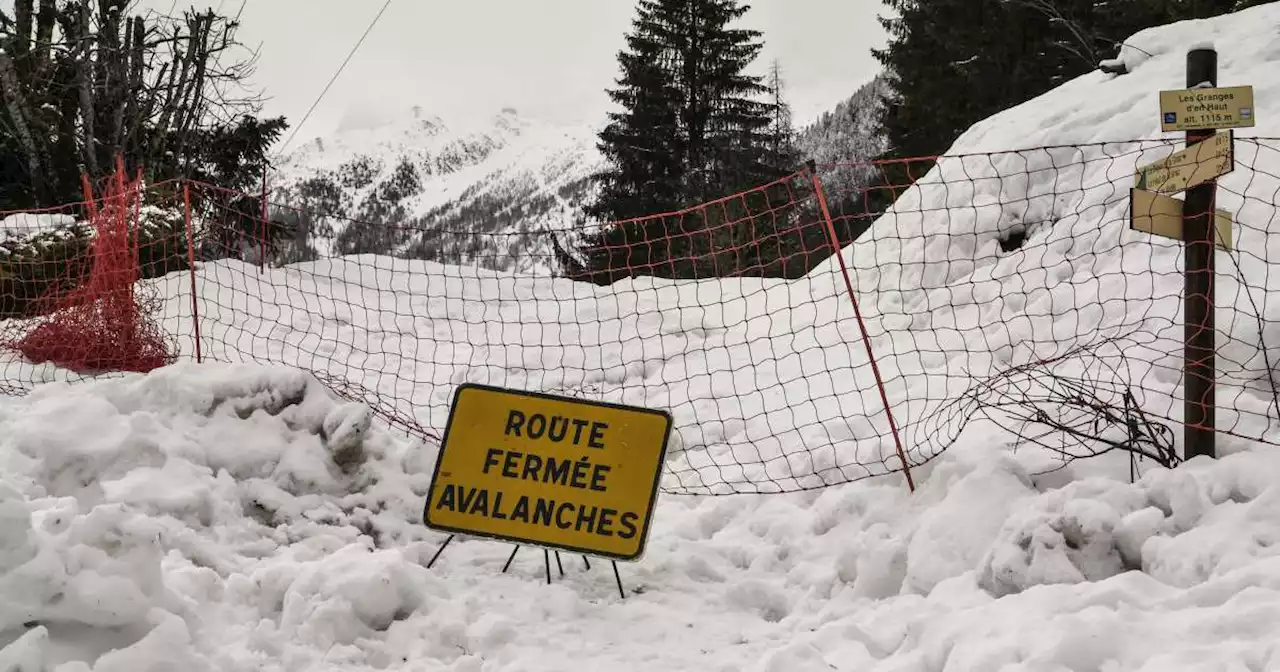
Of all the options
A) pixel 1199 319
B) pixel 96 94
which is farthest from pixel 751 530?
pixel 96 94

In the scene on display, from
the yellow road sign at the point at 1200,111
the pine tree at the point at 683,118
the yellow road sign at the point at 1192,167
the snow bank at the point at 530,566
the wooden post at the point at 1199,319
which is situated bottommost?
A: the snow bank at the point at 530,566

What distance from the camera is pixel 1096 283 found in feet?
18.5

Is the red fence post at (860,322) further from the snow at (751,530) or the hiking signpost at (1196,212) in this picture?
the hiking signpost at (1196,212)

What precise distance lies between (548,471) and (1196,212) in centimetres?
310

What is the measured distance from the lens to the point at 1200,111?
11.3 feet

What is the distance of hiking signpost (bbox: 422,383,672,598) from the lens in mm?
3738

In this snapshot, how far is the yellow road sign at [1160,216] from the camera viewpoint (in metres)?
3.50

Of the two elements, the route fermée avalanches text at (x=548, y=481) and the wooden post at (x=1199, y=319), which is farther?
the route fermée avalanches text at (x=548, y=481)

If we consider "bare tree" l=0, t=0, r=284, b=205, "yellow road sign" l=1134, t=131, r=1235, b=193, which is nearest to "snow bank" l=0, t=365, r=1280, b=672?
"yellow road sign" l=1134, t=131, r=1235, b=193

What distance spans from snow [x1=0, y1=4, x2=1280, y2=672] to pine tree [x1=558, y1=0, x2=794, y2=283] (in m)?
18.9

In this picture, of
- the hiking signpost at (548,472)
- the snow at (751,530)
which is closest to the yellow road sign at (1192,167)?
the snow at (751,530)

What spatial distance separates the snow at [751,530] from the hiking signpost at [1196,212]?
9.8 inches

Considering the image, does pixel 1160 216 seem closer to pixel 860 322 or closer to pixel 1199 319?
pixel 1199 319

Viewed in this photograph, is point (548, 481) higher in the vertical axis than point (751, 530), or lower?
higher
